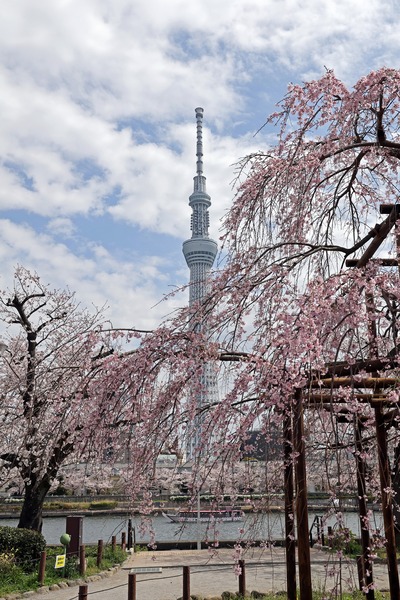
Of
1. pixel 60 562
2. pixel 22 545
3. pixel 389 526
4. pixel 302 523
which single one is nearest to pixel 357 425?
pixel 302 523

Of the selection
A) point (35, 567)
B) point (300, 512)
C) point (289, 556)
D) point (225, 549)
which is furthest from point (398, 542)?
point (300, 512)

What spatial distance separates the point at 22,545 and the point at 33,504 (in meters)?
1.04

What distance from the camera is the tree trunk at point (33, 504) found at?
12.5 m

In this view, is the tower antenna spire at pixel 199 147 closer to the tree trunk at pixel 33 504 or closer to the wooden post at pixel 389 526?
the tree trunk at pixel 33 504

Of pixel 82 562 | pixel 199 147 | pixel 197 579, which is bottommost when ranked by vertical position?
pixel 197 579

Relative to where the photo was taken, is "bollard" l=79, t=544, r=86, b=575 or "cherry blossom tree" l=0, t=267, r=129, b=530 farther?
"bollard" l=79, t=544, r=86, b=575

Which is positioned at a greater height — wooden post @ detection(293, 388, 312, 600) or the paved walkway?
wooden post @ detection(293, 388, 312, 600)

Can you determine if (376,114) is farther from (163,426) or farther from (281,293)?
(163,426)

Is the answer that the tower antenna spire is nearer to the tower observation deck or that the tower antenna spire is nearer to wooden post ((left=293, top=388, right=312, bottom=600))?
the tower observation deck

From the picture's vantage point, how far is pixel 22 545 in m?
11.8

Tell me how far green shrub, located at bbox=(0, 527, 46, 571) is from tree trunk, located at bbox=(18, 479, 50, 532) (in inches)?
22.9

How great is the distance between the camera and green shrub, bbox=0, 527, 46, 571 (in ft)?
38.0

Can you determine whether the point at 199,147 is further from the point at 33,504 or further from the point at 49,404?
the point at 49,404

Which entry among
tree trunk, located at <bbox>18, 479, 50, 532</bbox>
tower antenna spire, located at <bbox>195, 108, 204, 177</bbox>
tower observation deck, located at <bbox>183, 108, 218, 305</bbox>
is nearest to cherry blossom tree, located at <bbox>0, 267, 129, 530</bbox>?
tree trunk, located at <bbox>18, 479, 50, 532</bbox>
